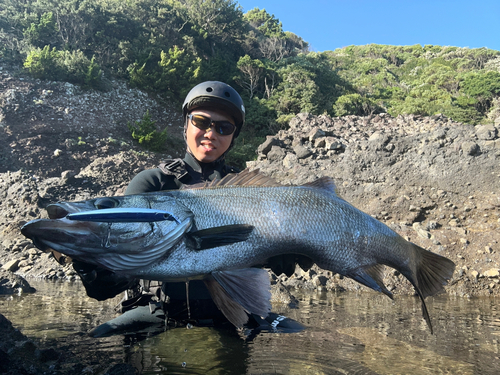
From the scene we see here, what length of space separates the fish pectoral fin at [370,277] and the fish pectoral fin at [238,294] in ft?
2.07

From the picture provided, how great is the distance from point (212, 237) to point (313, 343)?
1938mm

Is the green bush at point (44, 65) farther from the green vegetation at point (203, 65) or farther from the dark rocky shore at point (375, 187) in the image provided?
the dark rocky shore at point (375, 187)

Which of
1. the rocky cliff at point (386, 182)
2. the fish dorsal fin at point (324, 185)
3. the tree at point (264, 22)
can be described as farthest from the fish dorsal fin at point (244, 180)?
the tree at point (264, 22)

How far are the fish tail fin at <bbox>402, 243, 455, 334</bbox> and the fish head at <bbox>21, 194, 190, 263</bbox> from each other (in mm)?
1675

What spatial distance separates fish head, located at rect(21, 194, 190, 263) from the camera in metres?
1.63

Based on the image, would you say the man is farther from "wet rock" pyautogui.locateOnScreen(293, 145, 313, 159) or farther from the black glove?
"wet rock" pyautogui.locateOnScreen(293, 145, 313, 159)

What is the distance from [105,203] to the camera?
1.87 metres

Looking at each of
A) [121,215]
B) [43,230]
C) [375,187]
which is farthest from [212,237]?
[375,187]

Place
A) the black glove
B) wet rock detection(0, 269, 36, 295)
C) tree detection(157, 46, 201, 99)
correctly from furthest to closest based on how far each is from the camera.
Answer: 1. tree detection(157, 46, 201, 99)
2. wet rock detection(0, 269, 36, 295)
3. the black glove

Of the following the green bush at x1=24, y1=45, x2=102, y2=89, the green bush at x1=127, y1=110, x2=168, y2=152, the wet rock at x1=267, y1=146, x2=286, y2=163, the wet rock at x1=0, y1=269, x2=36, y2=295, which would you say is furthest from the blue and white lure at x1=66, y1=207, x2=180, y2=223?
the green bush at x1=24, y1=45, x2=102, y2=89

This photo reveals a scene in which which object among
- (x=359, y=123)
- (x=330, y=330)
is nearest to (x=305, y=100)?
(x=359, y=123)

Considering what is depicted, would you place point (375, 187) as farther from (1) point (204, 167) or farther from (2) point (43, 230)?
(2) point (43, 230)

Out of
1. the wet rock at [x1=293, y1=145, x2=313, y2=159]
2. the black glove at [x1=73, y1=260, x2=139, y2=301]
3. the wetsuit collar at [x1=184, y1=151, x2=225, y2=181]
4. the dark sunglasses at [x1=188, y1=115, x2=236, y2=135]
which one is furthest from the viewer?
the wet rock at [x1=293, y1=145, x2=313, y2=159]

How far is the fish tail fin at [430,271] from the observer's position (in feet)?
7.79
